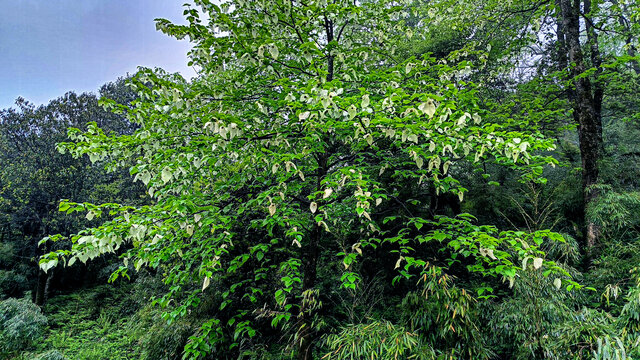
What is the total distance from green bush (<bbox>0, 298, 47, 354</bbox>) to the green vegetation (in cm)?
4

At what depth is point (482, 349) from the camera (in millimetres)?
2547

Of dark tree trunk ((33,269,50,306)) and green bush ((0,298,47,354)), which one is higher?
green bush ((0,298,47,354))

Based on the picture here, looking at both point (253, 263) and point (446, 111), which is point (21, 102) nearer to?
point (253, 263)

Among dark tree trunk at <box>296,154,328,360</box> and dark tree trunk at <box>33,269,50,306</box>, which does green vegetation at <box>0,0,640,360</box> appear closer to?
dark tree trunk at <box>296,154,328,360</box>

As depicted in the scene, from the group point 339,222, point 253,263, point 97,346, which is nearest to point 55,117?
point 97,346

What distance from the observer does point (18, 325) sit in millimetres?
6102

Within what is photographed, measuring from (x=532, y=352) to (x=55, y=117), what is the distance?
1567cm

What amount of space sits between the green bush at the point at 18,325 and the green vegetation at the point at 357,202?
0.04 meters

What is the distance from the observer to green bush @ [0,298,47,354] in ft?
19.5

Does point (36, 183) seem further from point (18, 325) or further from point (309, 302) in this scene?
point (309, 302)

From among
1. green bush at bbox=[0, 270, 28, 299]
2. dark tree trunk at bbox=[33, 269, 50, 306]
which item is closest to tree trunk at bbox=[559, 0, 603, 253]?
dark tree trunk at bbox=[33, 269, 50, 306]

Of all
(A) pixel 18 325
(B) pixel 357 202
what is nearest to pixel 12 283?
(A) pixel 18 325

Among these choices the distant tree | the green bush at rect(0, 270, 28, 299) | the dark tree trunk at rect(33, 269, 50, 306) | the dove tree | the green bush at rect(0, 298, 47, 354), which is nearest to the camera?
the dove tree

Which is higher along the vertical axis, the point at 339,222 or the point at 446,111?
the point at 446,111
